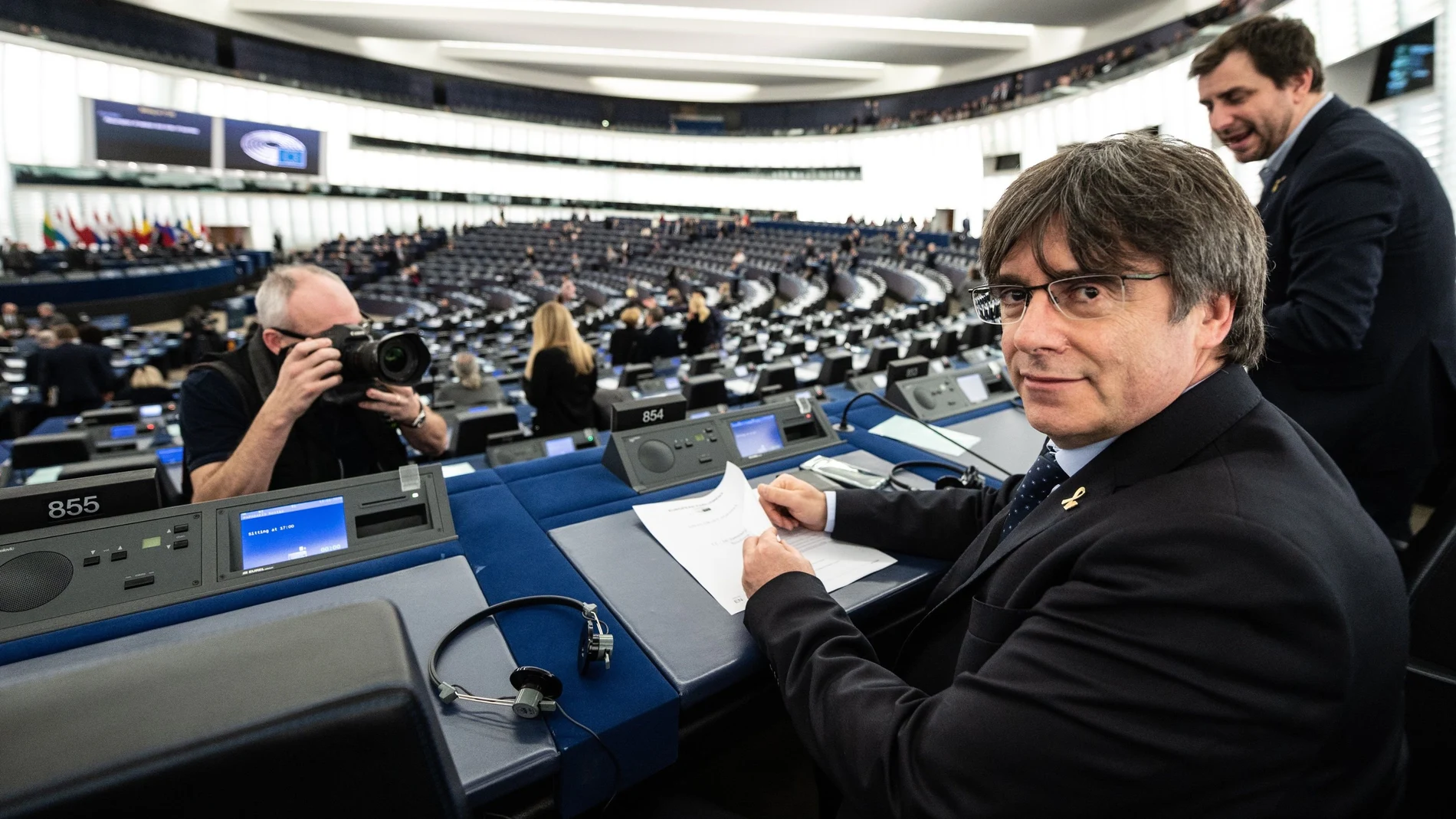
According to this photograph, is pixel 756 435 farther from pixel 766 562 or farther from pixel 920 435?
pixel 766 562

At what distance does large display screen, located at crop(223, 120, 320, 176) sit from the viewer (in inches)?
826

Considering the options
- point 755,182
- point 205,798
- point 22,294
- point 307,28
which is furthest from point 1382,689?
point 755,182

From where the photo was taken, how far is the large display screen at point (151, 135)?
17.9 metres

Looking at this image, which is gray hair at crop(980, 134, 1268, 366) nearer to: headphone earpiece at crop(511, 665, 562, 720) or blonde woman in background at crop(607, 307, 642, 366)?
headphone earpiece at crop(511, 665, 562, 720)

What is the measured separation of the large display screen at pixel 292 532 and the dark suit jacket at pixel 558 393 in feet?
9.05

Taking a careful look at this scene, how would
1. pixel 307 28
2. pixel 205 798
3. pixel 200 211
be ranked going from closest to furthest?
pixel 205 798 < pixel 200 211 < pixel 307 28

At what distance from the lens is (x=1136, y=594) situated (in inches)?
24.2

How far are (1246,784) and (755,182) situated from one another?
115 feet

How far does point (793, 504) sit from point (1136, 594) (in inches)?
29.2

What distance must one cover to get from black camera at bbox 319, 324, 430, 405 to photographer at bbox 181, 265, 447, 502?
1.3 inches

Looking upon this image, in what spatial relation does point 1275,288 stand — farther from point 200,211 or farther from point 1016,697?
point 200,211

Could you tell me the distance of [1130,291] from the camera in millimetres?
783

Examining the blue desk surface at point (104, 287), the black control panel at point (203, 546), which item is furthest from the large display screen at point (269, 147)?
the black control panel at point (203, 546)

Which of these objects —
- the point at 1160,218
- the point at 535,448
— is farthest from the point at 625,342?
the point at 1160,218
